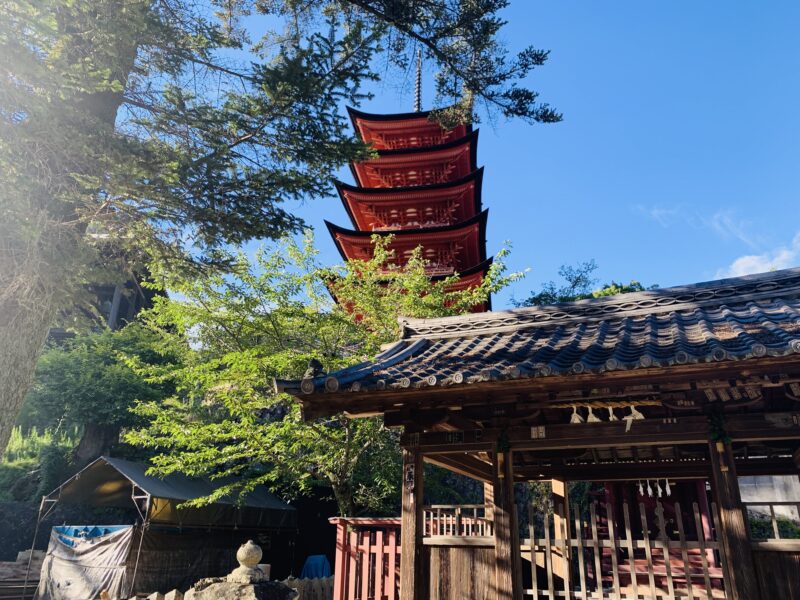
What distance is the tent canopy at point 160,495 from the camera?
38.2ft

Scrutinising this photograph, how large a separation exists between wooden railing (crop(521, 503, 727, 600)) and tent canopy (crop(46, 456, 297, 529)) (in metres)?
7.64

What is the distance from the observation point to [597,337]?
540 cm

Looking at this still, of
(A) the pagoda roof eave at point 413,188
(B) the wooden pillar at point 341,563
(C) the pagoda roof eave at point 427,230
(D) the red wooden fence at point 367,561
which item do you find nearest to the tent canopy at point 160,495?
(B) the wooden pillar at point 341,563

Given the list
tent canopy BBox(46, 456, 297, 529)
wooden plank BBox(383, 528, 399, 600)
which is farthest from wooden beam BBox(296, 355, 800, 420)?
tent canopy BBox(46, 456, 297, 529)

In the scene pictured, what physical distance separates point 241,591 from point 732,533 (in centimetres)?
402

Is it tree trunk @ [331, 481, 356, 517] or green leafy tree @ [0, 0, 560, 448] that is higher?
green leafy tree @ [0, 0, 560, 448]

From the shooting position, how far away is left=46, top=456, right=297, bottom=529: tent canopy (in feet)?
38.2

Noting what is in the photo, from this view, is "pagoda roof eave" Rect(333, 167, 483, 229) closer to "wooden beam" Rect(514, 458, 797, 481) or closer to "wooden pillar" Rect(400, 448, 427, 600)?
"wooden beam" Rect(514, 458, 797, 481)

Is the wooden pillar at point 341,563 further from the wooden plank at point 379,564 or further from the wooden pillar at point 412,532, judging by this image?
the wooden pillar at point 412,532

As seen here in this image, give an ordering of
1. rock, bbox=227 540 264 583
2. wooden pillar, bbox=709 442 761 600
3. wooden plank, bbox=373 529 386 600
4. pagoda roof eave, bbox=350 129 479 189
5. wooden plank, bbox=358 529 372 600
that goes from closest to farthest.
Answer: wooden pillar, bbox=709 442 761 600 → rock, bbox=227 540 264 583 → wooden plank, bbox=373 529 386 600 → wooden plank, bbox=358 529 372 600 → pagoda roof eave, bbox=350 129 479 189

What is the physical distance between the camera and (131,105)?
711cm

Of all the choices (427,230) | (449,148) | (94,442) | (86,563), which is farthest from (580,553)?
(449,148)

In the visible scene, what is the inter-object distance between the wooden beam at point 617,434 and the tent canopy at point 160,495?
8528mm

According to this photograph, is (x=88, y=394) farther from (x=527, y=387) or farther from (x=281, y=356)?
(x=527, y=387)
